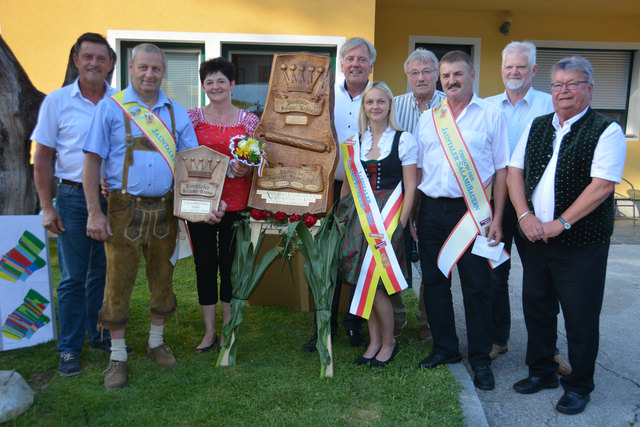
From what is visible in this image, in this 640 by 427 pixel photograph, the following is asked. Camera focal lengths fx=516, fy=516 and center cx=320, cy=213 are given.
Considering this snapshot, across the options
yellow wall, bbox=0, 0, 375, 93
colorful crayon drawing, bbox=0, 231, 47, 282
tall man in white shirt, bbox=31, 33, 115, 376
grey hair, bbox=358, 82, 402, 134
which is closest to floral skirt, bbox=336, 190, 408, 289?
grey hair, bbox=358, 82, 402, 134

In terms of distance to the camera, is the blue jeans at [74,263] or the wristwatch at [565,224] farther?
the blue jeans at [74,263]

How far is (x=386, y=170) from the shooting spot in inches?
123

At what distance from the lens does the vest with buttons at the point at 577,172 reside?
259 centimetres

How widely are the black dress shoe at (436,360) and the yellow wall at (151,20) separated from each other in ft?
13.8

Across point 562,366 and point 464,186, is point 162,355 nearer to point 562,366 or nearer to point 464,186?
point 464,186

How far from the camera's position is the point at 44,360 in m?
3.40

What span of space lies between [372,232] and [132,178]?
1433mm

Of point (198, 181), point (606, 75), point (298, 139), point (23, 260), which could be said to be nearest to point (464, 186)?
point (298, 139)

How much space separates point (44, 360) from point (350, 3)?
4.97 m

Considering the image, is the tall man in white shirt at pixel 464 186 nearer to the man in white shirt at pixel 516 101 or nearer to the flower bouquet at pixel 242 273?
the man in white shirt at pixel 516 101

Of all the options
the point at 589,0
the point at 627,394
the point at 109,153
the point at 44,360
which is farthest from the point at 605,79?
the point at 44,360

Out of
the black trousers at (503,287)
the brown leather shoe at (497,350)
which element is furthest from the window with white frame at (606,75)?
the brown leather shoe at (497,350)

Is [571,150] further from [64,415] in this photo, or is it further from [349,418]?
[64,415]

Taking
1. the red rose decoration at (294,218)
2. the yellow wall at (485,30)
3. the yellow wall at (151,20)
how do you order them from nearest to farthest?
1. the red rose decoration at (294,218)
2. the yellow wall at (151,20)
3. the yellow wall at (485,30)
